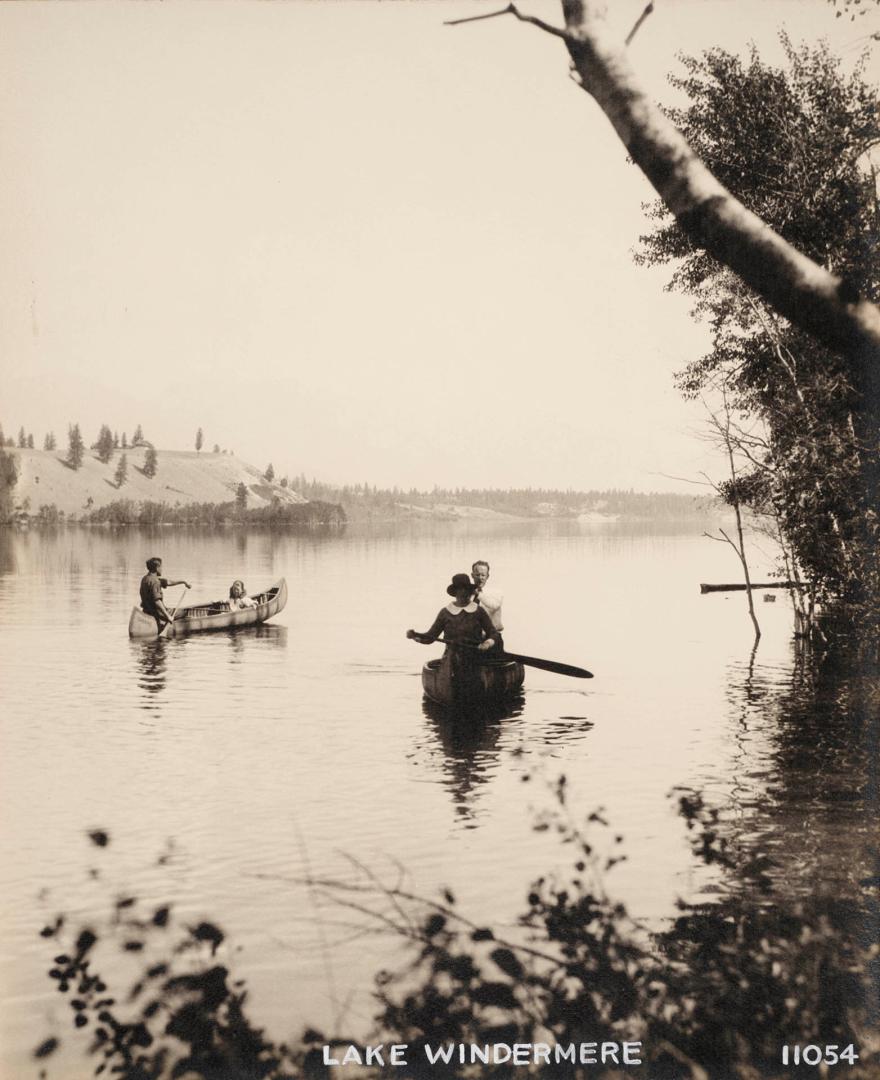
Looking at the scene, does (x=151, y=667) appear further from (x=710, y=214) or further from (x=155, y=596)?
(x=710, y=214)

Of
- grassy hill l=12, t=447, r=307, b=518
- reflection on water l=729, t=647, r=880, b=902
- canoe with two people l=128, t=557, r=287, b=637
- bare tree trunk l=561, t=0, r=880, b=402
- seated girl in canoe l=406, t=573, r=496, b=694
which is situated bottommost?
reflection on water l=729, t=647, r=880, b=902

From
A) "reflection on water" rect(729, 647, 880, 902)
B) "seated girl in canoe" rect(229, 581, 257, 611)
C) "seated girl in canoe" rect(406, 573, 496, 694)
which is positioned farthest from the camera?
"seated girl in canoe" rect(229, 581, 257, 611)

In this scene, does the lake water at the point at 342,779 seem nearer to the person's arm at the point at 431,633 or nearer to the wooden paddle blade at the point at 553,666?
the wooden paddle blade at the point at 553,666

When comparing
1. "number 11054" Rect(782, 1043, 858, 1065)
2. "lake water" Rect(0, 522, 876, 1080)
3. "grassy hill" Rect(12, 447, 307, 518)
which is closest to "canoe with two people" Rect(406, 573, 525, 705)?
"lake water" Rect(0, 522, 876, 1080)

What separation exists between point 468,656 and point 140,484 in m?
186

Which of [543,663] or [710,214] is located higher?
[710,214]

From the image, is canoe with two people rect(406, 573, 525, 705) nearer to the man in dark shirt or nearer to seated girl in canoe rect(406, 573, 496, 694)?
seated girl in canoe rect(406, 573, 496, 694)

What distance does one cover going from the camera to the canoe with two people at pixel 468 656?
1747 centimetres

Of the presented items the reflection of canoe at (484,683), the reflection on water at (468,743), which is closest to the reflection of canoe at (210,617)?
the reflection on water at (468,743)

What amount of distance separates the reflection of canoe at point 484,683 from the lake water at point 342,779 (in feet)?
1.93

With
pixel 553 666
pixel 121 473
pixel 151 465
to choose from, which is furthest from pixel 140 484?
pixel 553 666

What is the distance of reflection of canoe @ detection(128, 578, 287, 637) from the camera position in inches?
1222

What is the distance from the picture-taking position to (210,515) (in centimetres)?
15025

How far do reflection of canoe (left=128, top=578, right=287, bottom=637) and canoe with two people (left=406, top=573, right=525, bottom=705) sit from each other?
14.2 meters
